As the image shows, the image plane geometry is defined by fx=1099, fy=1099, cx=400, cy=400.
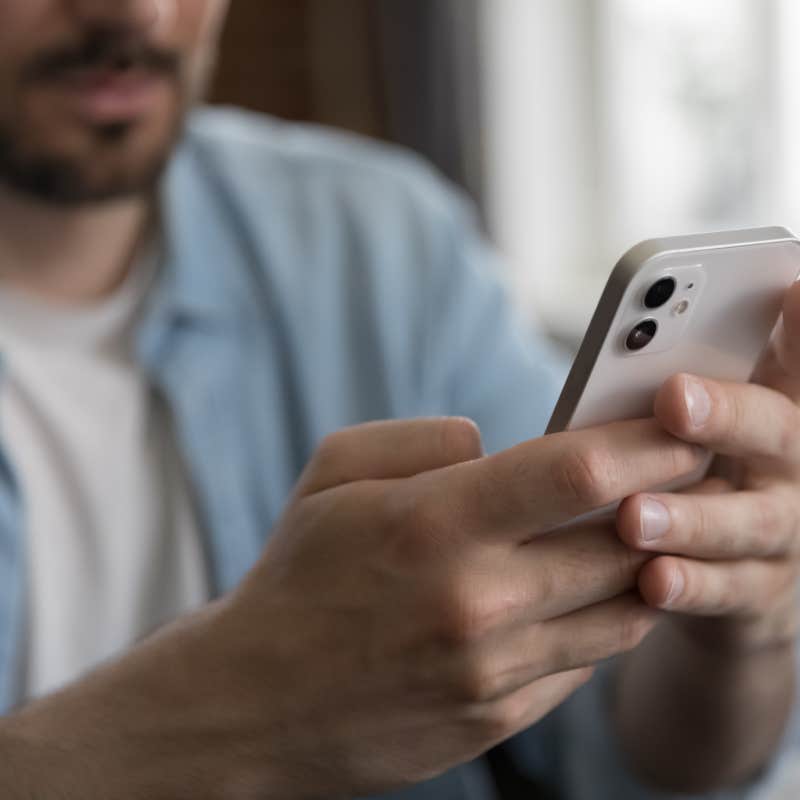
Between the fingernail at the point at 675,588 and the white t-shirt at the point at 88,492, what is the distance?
0.52 metres

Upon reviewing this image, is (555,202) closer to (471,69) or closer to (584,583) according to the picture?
(471,69)

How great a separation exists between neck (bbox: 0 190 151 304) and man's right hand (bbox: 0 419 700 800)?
514 millimetres

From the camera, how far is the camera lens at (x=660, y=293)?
Result: 17.7 inches

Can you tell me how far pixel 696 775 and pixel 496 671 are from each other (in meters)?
0.36

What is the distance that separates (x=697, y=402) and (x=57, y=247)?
0.68 metres

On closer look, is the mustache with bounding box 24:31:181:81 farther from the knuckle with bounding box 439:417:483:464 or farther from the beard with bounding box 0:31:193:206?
the knuckle with bounding box 439:417:483:464

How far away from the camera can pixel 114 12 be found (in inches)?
35.3

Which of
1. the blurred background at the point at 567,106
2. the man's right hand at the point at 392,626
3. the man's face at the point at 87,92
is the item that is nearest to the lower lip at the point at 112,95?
the man's face at the point at 87,92

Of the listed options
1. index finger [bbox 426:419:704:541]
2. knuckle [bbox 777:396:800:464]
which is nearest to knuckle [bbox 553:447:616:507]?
index finger [bbox 426:419:704:541]

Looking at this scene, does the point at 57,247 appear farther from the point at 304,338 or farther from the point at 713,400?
the point at 713,400

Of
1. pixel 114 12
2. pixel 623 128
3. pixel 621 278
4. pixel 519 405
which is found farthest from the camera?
pixel 623 128

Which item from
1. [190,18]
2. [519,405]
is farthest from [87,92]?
[519,405]

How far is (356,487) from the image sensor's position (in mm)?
501

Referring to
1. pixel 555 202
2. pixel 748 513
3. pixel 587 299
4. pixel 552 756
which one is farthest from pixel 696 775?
pixel 555 202
